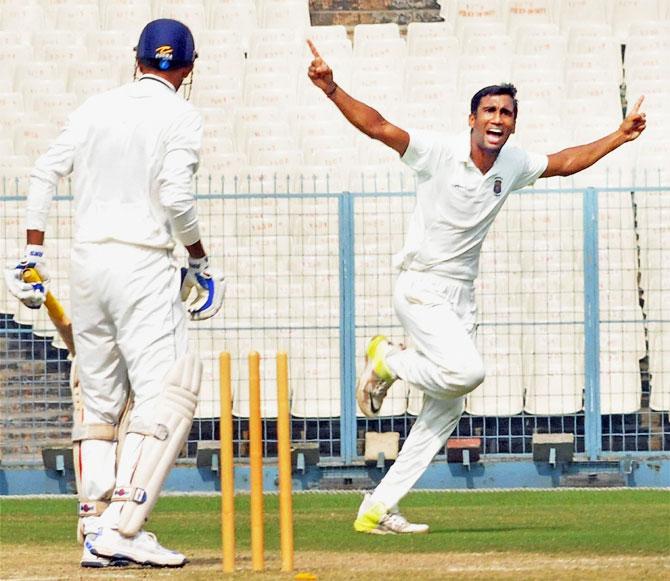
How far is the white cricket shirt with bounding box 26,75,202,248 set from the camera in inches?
231

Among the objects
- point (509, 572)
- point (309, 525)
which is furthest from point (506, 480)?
point (509, 572)

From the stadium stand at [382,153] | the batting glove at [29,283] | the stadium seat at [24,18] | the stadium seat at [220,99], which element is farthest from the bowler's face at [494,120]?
the stadium seat at [24,18]

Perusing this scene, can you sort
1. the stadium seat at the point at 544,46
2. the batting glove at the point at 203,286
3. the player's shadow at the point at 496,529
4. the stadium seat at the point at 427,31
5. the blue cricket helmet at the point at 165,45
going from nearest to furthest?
the blue cricket helmet at the point at 165,45 < the batting glove at the point at 203,286 < the player's shadow at the point at 496,529 < the stadium seat at the point at 544,46 < the stadium seat at the point at 427,31

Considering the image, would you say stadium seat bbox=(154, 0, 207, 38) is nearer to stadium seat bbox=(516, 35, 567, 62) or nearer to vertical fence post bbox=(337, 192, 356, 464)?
stadium seat bbox=(516, 35, 567, 62)

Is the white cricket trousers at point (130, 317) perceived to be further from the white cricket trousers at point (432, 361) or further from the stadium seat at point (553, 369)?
the stadium seat at point (553, 369)

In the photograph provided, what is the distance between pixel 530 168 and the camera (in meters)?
7.16

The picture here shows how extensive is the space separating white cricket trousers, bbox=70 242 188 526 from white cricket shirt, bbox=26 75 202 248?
0.22 feet

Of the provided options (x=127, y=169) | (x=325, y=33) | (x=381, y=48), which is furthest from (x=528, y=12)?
(x=127, y=169)

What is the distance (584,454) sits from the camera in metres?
10.8

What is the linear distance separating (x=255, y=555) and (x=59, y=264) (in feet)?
20.1

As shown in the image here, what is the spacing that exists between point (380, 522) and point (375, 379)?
0.66 metres

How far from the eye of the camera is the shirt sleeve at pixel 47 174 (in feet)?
19.2

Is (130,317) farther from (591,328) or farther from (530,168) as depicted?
(591,328)

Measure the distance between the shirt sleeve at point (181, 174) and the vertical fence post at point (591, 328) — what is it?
17.8ft
